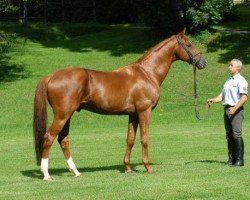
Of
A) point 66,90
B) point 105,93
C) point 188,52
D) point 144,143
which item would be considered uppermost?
point 188,52

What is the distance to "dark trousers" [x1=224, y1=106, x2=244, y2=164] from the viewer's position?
12.8 metres

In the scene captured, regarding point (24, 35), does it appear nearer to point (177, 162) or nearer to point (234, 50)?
point (234, 50)

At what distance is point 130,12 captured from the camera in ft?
160

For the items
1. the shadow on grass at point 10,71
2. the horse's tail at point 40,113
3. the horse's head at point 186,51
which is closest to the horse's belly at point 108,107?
the horse's tail at point 40,113

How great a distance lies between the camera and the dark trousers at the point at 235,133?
1279 cm

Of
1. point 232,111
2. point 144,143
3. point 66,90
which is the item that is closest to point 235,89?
point 232,111

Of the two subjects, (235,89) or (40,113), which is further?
(235,89)

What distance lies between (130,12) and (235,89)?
120ft

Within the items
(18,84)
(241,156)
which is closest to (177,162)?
(241,156)

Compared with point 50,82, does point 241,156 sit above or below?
below

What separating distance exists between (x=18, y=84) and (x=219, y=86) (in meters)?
9.98

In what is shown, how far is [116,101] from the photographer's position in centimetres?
1234

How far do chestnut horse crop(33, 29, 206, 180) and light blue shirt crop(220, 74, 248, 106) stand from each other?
32.0 inches

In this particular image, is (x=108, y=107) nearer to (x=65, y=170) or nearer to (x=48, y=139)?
(x=48, y=139)
